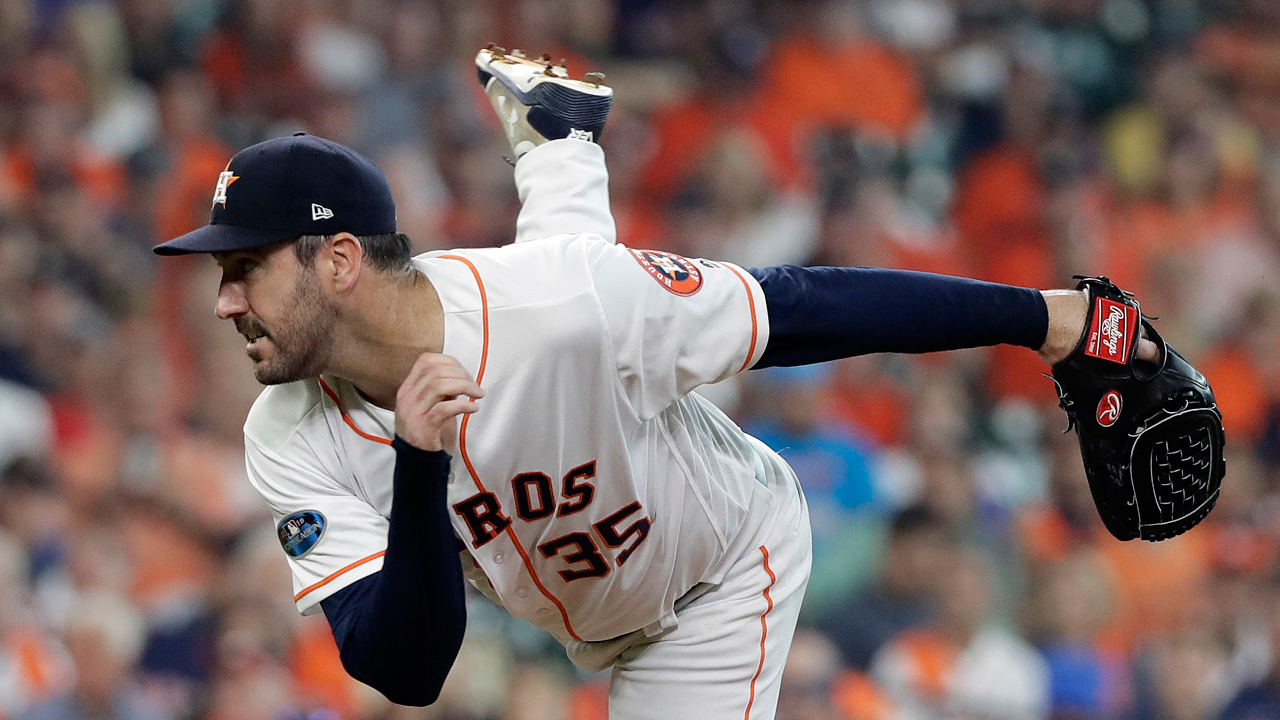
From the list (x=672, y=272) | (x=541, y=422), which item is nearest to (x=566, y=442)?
(x=541, y=422)

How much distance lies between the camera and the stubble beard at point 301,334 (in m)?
2.24

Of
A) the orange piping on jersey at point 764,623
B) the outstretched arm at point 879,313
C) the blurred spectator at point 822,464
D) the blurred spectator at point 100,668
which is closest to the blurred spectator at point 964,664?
the blurred spectator at point 822,464

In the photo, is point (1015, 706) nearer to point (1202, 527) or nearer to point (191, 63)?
point (1202, 527)

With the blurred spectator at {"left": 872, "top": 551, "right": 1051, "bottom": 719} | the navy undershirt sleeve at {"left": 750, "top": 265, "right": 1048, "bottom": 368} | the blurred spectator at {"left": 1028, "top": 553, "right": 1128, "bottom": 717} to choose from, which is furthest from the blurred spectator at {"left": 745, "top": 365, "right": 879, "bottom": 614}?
the navy undershirt sleeve at {"left": 750, "top": 265, "right": 1048, "bottom": 368}

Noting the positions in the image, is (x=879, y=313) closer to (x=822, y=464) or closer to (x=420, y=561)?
(x=420, y=561)

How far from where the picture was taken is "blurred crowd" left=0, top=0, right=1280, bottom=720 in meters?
4.46

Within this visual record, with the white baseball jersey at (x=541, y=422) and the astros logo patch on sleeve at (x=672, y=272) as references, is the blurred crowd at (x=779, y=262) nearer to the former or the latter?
the white baseball jersey at (x=541, y=422)

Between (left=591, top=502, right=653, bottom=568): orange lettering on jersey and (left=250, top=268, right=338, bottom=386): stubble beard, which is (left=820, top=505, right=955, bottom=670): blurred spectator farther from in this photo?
(left=250, top=268, right=338, bottom=386): stubble beard

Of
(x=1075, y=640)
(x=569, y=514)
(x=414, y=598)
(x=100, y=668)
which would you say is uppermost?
(x=414, y=598)

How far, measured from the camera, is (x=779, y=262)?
5.91m

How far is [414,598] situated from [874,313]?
0.87 meters

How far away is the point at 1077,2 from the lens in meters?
7.33

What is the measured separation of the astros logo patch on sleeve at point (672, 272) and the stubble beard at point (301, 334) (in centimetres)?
52

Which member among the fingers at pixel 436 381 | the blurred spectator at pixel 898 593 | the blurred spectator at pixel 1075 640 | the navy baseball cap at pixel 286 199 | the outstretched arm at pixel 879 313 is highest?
the navy baseball cap at pixel 286 199
